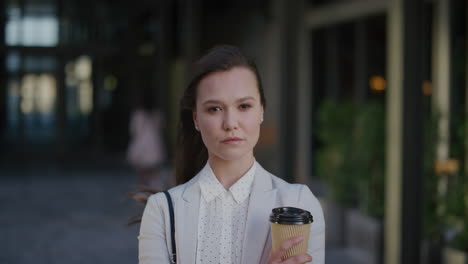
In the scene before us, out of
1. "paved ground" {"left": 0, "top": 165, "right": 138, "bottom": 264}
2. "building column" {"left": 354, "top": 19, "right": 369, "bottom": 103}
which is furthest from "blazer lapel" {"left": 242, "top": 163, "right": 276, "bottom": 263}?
"building column" {"left": 354, "top": 19, "right": 369, "bottom": 103}

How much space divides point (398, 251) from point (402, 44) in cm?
140

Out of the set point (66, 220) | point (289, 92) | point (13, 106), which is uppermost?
point (13, 106)

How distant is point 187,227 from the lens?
1.49 meters

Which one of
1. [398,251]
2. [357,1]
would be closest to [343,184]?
[398,251]

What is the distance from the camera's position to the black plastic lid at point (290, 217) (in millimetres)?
1308

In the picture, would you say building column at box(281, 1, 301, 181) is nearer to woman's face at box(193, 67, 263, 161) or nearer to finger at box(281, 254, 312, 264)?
woman's face at box(193, 67, 263, 161)

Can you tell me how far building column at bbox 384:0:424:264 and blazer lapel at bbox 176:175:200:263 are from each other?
2.91 m

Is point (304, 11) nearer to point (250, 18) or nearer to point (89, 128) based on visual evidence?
point (250, 18)

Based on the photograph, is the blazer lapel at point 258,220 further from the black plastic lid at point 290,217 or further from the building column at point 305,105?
the building column at point 305,105

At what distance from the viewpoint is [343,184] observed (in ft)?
20.5

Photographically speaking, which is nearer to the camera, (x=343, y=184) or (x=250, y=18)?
(x=343, y=184)

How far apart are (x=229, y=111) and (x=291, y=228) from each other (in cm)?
33

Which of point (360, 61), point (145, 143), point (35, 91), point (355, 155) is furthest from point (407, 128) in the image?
point (35, 91)

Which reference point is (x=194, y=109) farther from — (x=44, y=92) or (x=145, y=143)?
(x=44, y=92)
